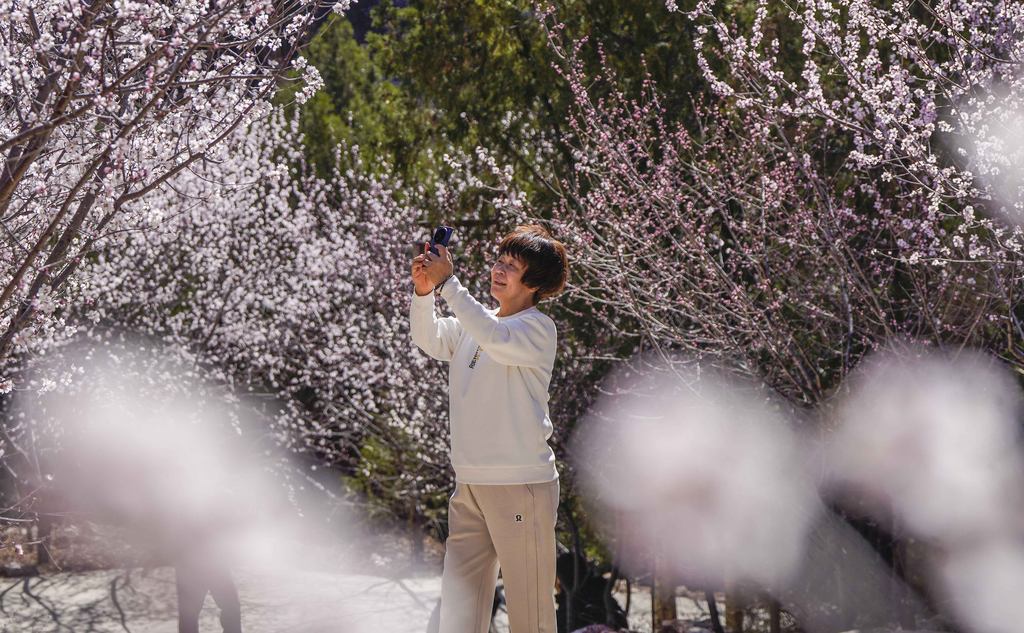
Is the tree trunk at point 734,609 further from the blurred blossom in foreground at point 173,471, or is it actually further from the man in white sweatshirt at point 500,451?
the man in white sweatshirt at point 500,451

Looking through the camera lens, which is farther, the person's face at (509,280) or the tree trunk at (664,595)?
the tree trunk at (664,595)

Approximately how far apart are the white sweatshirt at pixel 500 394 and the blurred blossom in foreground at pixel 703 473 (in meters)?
2.67

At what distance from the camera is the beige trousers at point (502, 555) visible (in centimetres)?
292

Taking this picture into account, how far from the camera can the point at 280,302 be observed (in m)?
9.69

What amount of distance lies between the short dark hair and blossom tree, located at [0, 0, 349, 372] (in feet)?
2.26

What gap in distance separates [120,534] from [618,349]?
4679mm

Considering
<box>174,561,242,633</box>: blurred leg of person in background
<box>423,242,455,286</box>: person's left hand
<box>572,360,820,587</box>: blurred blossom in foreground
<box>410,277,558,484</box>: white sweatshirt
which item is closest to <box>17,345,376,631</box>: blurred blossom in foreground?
<box>174,561,242,633</box>: blurred leg of person in background

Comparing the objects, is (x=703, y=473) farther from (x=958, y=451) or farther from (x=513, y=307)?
(x=513, y=307)

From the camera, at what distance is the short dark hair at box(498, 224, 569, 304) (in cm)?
306

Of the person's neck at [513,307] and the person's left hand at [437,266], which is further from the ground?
the person's left hand at [437,266]

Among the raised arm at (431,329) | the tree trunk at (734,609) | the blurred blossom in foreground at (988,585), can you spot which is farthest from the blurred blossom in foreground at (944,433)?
the raised arm at (431,329)

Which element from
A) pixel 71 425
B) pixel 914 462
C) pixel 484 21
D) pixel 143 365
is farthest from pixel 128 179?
pixel 484 21

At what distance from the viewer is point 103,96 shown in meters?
2.46

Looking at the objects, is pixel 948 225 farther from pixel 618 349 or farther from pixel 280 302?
pixel 280 302
